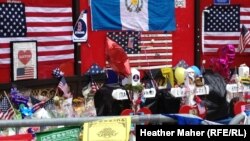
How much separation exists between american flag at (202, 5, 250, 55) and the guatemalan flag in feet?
3.01

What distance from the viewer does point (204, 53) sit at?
38.1 ft

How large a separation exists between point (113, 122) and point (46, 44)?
536 cm

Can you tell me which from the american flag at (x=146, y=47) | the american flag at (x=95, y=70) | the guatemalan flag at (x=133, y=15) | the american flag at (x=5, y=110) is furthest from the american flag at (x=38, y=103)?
the american flag at (x=146, y=47)

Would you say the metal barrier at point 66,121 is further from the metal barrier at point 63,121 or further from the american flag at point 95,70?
the american flag at point 95,70

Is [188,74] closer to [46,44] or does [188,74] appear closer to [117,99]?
[117,99]

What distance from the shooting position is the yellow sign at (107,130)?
3.92 meters

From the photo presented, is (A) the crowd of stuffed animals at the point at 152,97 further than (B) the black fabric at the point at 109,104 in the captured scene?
No

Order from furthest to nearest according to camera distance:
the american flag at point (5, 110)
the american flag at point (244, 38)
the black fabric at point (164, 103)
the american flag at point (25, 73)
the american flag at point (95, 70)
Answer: the american flag at point (244, 38), the american flag at point (95, 70), the black fabric at point (164, 103), the american flag at point (25, 73), the american flag at point (5, 110)

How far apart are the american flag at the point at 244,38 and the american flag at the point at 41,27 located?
3971mm

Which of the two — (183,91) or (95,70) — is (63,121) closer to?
(183,91)

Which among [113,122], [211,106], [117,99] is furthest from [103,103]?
[113,122]

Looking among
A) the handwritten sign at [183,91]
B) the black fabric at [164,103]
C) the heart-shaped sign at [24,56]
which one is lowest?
the black fabric at [164,103]

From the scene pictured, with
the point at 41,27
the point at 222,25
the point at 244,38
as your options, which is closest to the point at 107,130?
the point at 41,27

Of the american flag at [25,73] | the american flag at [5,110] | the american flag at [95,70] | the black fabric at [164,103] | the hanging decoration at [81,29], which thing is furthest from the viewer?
the american flag at [95,70]
